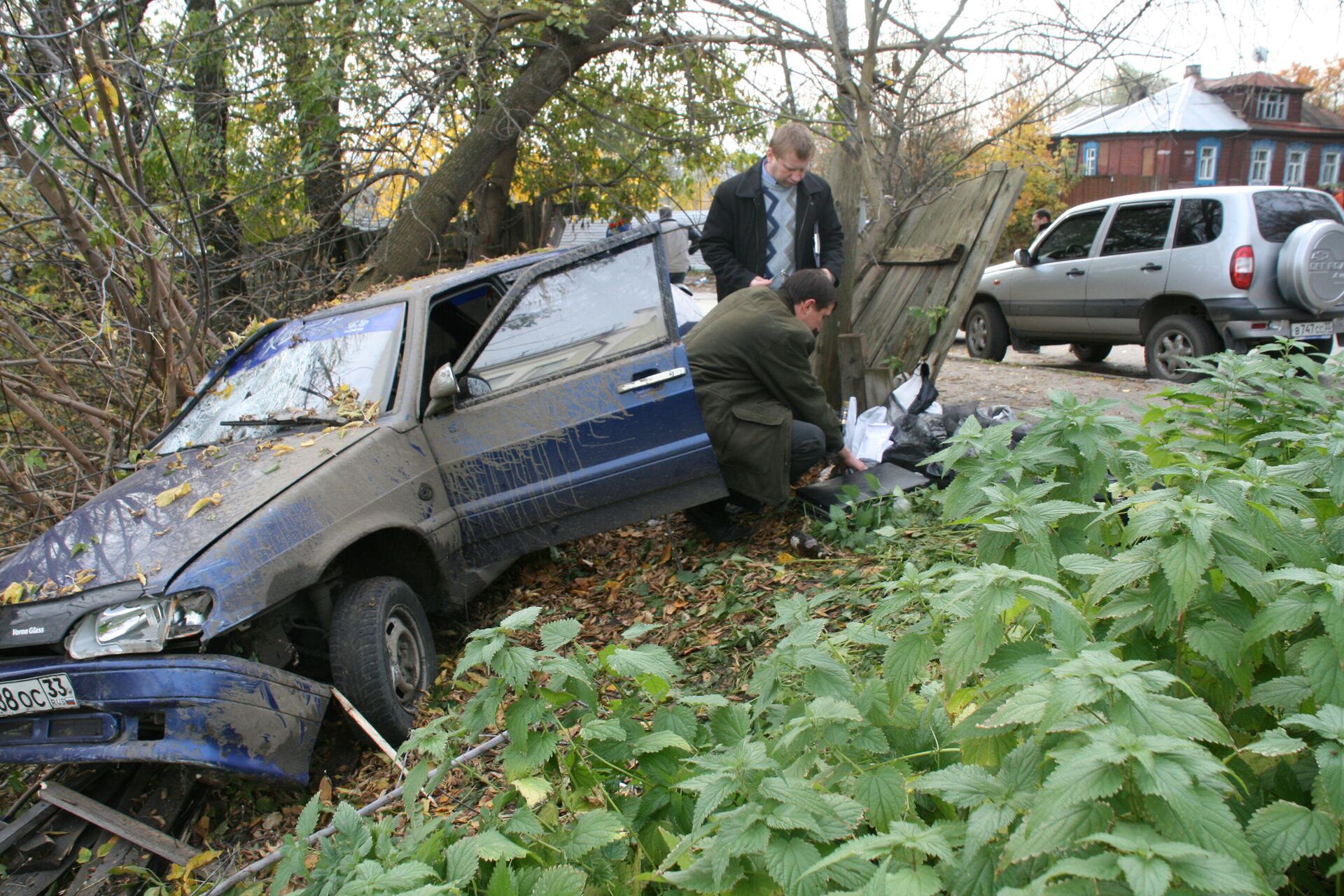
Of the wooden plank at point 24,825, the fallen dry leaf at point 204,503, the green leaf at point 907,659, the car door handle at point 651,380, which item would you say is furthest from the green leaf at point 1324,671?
the wooden plank at point 24,825

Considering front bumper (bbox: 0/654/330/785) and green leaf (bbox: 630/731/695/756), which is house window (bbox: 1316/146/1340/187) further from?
front bumper (bbox: 0/654/330/785)

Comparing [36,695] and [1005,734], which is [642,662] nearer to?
[1005,734]

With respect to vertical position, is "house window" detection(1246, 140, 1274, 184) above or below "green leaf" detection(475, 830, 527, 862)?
below

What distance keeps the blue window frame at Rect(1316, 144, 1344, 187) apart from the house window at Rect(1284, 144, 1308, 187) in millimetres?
1390

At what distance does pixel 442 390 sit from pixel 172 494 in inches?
45.4

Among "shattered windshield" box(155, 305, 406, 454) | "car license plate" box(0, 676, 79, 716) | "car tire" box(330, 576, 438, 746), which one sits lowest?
"car tire" box(330, 576, 438, 746)

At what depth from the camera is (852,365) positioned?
246 inches

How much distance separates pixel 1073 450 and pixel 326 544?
2.66 m

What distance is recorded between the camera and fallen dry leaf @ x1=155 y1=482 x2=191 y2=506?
366cm

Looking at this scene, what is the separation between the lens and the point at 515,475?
14.3 ft

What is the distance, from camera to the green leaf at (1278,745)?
1.51 meters

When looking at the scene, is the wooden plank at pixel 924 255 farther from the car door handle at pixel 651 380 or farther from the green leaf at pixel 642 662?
the green leaf at pixel 642 662

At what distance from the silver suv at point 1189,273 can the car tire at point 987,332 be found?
20.9 inches

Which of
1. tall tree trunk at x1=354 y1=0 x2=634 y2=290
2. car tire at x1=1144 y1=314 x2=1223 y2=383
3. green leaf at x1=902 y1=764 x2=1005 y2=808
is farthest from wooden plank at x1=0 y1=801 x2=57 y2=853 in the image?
car tire at x1=1144 y1=314 x2=1223 y2=383
